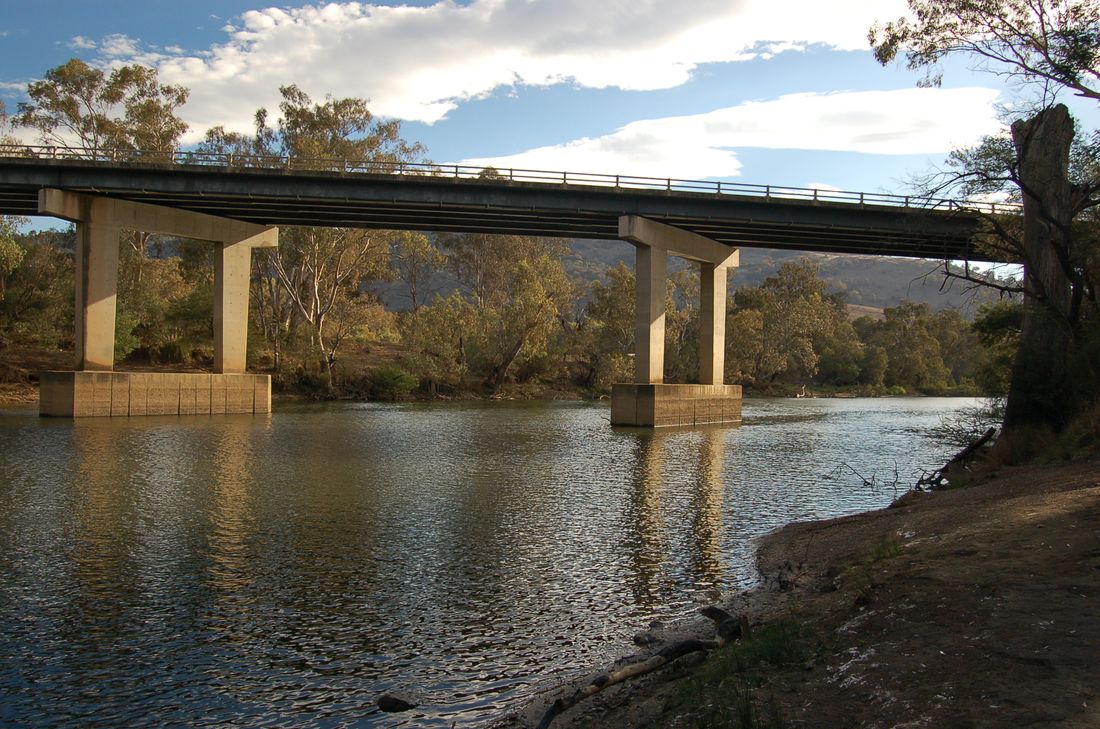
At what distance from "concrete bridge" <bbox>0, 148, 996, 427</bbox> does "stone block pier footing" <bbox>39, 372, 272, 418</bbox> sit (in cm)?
7

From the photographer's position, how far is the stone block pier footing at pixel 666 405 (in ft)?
142

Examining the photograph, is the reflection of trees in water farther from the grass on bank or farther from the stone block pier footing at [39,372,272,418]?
the stone block pier footing at [39,372,272,418]

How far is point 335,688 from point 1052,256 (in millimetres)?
22480

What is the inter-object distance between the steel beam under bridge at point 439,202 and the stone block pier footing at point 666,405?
938 cm

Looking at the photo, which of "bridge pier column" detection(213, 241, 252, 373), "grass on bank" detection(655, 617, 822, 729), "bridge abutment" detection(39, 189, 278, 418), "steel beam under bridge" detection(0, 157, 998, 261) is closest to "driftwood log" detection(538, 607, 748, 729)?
"grass on bank" detection(655, 617, 822, 729)

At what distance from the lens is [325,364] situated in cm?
6656

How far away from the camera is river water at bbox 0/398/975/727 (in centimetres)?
772

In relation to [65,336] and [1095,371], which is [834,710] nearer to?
[1095,371]

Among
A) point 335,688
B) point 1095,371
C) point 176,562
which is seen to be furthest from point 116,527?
point 1095,371

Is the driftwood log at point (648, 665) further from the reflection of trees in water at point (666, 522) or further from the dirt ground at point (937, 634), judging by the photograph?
the reflection of trees in water at point (666, 522)

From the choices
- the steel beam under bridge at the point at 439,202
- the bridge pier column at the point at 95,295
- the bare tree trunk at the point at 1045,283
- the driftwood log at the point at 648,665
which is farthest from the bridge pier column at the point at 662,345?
the driftwood log at the point at 648,665

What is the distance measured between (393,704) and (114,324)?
44.1 metres

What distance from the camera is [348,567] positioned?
1226cm

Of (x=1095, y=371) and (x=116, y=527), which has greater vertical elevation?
(x=1095, y=371)
